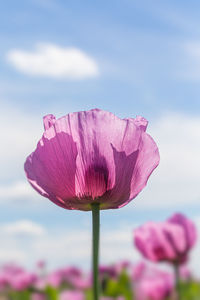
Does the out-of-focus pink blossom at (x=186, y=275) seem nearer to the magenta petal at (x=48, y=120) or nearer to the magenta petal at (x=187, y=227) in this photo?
the magenta petal at (x=187, y=227)

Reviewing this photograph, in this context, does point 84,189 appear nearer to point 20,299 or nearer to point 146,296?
point 146,296

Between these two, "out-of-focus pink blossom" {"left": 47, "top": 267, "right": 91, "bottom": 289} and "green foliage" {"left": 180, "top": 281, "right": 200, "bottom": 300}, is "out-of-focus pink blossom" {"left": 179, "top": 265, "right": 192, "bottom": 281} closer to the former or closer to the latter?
"green foliage" {"left": 180, "top": 281, "right": 200, "bottom": 300}

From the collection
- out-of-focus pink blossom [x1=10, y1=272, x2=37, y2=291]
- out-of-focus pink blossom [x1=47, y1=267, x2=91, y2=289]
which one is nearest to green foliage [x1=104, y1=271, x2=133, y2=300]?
out-of-focus pink blossom [x1=10, y1=272, x2=37, y2=291]

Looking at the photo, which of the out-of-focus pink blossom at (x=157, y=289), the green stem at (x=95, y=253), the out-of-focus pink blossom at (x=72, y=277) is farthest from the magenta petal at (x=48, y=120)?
the out-of-focus pink blossom at (x=72, y=277)

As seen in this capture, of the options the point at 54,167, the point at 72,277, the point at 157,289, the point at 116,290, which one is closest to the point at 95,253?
the point at 54,167

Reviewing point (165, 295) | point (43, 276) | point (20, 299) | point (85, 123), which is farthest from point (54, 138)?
point (20, 299)

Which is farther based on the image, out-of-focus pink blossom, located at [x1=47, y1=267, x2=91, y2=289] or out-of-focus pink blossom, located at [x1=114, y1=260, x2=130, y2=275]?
out-of-focus pink blossom, located at [x1=47, y1=267, x2=91, y2=289]
